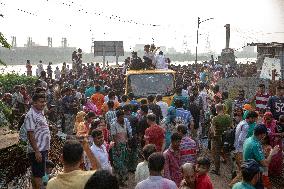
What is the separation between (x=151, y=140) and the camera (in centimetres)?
848

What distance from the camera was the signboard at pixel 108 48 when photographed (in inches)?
1604

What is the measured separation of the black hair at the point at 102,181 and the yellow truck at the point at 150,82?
11.6 meters

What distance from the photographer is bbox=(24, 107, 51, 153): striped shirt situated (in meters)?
6.74

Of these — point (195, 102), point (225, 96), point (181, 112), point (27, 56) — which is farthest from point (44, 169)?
point (27, 56)

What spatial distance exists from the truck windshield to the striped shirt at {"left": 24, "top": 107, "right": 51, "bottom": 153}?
26.2 ft

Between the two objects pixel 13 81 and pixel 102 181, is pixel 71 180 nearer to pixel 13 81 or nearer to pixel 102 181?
pixel 102 181

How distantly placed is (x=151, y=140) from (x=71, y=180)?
4.64 metres

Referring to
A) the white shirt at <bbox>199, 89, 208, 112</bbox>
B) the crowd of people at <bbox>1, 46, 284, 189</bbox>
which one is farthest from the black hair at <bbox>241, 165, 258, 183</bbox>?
the white shirt at <bbox>199, 89, 208, 112</bbox>

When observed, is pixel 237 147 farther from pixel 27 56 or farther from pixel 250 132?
pixel 27 56

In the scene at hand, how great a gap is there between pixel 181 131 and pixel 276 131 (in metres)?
3.98

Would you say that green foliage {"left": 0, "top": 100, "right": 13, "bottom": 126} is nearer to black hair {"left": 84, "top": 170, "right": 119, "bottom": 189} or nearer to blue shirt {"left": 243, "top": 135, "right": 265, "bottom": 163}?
blue shirt {"left": 243, "top": 135, "right": 265, "bottom": 163}

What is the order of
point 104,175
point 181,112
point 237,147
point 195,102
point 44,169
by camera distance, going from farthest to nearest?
point 195,102 → point 181,112 → point 237,147 → point 44,169 → point 104,175

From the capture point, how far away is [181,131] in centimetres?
712

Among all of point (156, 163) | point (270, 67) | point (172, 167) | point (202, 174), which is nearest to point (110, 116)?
point (172, 167)
